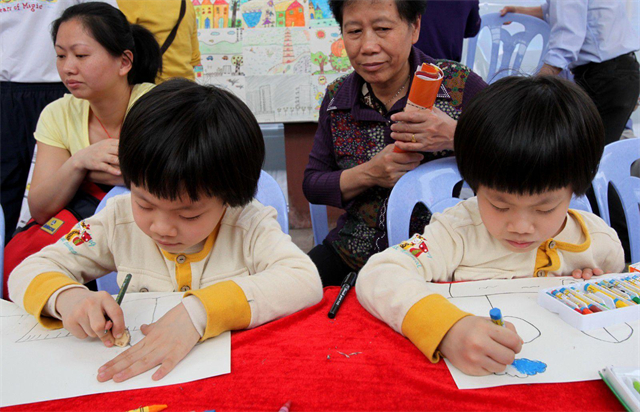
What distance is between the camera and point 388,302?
0.76m

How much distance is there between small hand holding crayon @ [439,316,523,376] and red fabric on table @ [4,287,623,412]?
3 cm

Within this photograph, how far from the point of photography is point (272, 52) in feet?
9.06

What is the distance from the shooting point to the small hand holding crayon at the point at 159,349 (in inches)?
25.1

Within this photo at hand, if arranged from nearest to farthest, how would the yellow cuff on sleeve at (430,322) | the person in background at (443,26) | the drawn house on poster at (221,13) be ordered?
the yellow cuff on sleeve at (430,322) → the person in background at (443,26) → the drawn house on poster at (221,13)

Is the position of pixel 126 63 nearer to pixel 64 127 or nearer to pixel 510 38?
pixel 64 127

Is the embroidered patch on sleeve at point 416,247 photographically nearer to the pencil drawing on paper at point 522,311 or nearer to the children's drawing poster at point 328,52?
the pencil drawing on paper at point 522,311

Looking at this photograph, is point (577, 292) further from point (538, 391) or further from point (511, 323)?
point (538, 391)

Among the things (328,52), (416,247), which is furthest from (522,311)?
(328,52)

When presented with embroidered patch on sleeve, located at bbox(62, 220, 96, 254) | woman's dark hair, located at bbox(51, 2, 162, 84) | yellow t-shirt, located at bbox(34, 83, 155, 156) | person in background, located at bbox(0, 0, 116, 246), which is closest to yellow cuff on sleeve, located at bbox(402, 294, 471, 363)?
embroidered patch on sleeve, located at bbox(62, 220, 96, 254)

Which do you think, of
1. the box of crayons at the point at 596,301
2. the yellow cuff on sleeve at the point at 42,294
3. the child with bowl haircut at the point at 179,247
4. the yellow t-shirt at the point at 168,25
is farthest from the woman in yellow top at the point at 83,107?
the box of crayons at the point at 596,301

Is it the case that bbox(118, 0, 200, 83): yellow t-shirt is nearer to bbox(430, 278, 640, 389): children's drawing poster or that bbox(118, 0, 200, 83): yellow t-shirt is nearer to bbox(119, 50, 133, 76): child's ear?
bbox(119, 50, 133, 76): child's ear

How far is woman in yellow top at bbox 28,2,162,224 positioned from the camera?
1324 millimetres

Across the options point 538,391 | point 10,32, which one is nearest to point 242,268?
point 538,391

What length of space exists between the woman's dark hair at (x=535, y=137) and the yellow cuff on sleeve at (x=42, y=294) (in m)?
0.74
